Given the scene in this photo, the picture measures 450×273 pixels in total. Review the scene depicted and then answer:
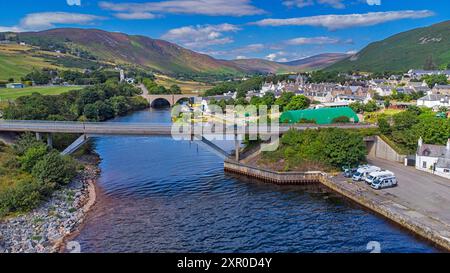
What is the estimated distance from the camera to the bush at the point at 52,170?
31606 mm

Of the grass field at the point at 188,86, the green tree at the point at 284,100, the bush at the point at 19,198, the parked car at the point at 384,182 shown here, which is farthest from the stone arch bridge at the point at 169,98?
the parked car at the point at 384,182

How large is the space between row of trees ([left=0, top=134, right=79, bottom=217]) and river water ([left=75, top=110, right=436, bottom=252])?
3726 mm

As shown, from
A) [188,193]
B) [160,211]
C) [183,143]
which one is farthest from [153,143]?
[160,211]

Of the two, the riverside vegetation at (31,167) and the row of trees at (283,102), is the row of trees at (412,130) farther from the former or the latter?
the riverside vegetation at (31,167)

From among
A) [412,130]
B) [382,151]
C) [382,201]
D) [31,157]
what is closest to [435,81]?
[412,130]

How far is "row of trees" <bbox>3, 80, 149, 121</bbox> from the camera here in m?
50.5

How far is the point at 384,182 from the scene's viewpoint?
30.9 meters

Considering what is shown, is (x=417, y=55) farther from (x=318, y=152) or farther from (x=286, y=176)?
(x=286, y=176)

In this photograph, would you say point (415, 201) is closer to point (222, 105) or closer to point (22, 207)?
point (22, 207)

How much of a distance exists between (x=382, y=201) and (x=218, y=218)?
40.0ft

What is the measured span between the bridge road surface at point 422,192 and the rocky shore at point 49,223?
23.5 m

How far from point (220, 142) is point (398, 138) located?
22.6 meters

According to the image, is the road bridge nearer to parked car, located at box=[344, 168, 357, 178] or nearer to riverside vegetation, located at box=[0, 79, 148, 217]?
riverside vegetation, located at box=[0, 79, 148, 217]
